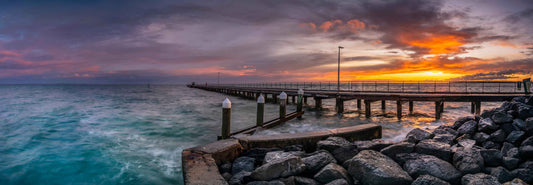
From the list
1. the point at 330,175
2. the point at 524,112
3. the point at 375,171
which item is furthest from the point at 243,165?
the point at 524,112

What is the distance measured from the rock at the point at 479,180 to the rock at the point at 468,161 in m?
0.41

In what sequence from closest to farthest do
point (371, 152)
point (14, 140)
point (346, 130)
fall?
1. point (371, 152)
2. point (346, 130)
3. point (14, 140)

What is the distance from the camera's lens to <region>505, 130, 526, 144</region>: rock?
5.66 meters

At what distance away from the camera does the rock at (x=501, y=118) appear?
20.6 feet

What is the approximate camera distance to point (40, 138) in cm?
1048

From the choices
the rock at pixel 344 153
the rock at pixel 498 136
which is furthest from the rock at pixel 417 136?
the rock at pixel 344 153

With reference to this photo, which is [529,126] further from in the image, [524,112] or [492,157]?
[492,157]

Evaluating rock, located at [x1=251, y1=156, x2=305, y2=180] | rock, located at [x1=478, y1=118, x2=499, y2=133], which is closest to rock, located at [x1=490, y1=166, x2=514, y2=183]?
rock, located at [x1=251, y1=156, x2=305, y2=180]

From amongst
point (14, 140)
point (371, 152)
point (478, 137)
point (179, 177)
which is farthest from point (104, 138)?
point (478, 137)

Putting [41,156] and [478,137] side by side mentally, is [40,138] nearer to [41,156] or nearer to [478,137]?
[41,156]

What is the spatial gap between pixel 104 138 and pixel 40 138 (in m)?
2.66

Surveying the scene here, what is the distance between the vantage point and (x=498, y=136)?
5.97m

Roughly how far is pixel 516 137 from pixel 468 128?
107cm

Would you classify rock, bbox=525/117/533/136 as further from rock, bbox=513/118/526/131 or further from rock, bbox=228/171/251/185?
rock, bbox=228/171/251/185
